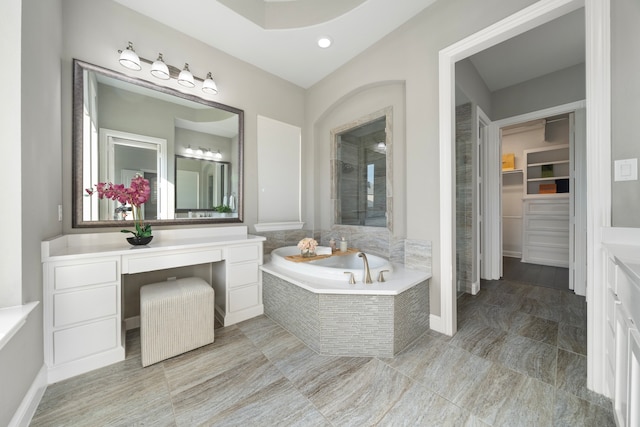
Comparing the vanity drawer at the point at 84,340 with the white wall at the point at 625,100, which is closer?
the white wall at the point at 625,100

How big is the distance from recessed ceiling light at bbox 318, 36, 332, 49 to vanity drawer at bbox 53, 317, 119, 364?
9.95 feet

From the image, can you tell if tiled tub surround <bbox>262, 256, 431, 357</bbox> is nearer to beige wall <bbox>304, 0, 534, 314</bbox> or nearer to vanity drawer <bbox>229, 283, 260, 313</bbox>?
beige wall <bbox>304, 0, 534, 314</bbox>

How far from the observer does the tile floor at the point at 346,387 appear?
120 centimetres

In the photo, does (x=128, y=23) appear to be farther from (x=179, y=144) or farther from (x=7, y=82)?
(x=7, y=82)

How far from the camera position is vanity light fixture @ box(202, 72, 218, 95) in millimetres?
2381

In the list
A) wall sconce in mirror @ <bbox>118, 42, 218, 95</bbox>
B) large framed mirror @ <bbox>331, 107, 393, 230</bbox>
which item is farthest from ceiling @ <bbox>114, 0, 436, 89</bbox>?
large framed mirror @ <bbox>331, 107, 393, 230</bbox>

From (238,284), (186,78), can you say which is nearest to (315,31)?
(186,78)

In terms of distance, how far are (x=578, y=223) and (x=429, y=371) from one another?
302cm

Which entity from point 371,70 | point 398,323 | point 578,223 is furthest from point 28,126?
point 578,223

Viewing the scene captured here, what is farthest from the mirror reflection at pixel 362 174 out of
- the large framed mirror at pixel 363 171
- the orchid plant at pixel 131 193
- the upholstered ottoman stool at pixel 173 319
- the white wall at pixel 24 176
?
the white wall at pixel 24 176

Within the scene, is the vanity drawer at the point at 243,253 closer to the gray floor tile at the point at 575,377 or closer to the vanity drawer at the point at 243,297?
the vanity drawer at the point at 243,297

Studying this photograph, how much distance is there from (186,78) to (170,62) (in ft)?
0.89

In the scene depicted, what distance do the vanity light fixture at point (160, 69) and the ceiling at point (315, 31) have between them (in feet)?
1.48

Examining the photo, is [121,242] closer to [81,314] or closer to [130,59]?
[81,314]
